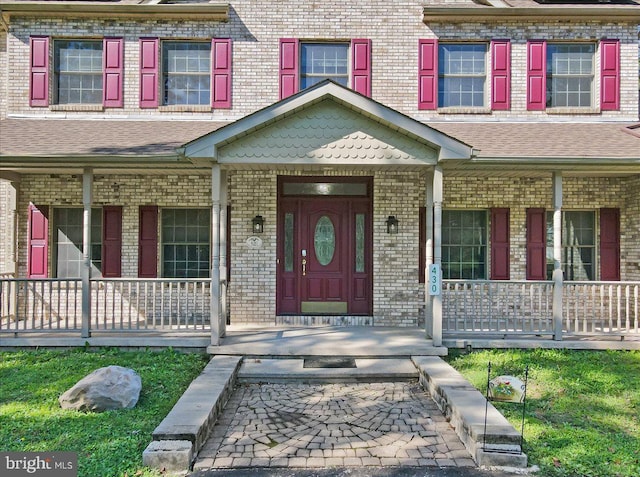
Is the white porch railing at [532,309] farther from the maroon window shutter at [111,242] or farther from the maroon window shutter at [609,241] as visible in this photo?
the maroon window shutter at [111,242]

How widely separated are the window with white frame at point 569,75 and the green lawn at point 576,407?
17.6ft

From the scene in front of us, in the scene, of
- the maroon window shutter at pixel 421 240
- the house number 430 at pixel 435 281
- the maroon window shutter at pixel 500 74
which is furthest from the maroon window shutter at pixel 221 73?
the maroon window shutter at pixel 500 74

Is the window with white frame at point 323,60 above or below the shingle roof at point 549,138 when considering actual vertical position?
above

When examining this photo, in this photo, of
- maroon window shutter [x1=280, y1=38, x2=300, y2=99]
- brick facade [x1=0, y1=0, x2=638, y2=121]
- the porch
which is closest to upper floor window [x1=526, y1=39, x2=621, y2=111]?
brick facade [x1=0, y1=0, x2=638, y2=121]

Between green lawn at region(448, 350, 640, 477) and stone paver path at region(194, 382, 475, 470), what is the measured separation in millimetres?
825

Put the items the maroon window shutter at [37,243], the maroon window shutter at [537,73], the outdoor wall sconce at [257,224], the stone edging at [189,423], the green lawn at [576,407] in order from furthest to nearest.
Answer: the maroon window shutter at [537,73] → the maroon window shutter at [37,243] → the outdoor wall sconce at [257,224] → the green lawn at [576,407] → the stone edging at [189,423]

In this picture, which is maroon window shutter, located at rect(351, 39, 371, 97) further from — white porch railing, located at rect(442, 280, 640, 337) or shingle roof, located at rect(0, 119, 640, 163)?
white porch railing, located at rect(442, 280, 640, 337)

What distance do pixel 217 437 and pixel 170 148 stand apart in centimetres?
486

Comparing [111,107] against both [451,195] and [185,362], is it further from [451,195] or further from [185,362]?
[451,195]

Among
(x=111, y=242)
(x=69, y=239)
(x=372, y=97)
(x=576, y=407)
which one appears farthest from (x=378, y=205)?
(x=69, y=239)

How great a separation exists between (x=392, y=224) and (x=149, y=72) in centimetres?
595

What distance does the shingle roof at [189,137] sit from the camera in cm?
741

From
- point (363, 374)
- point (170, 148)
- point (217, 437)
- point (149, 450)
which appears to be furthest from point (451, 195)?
point (149, 450)

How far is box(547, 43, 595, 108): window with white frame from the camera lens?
9.61 m
